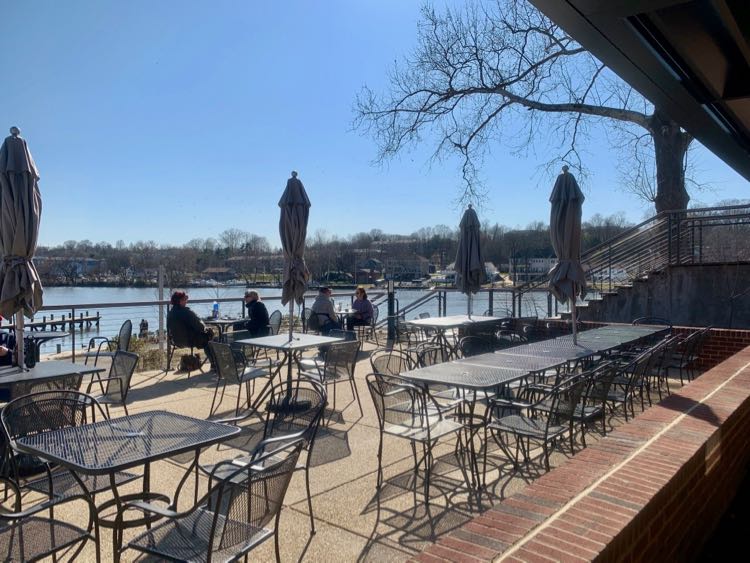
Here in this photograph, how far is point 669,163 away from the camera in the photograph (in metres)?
15.8

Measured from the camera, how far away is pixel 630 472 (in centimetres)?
228

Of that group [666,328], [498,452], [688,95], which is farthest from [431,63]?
[498,452]

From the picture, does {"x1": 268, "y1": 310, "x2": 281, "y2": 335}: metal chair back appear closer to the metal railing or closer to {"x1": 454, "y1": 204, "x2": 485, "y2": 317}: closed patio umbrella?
{"x1": 454, "y1": 204, "x2": 485, "y2": 317}: closed patio umbrella

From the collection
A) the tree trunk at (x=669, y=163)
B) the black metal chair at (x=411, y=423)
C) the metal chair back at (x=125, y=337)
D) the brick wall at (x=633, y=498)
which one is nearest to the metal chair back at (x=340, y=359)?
the black metal chair at (x=411, y=423)

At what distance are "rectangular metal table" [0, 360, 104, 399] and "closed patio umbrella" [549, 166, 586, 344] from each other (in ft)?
16.8

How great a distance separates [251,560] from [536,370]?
276 centimetres

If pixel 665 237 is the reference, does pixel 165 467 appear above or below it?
below

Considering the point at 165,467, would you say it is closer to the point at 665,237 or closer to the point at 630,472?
the point at 630,472

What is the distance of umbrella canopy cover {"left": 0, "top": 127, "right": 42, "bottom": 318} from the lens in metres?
4.54

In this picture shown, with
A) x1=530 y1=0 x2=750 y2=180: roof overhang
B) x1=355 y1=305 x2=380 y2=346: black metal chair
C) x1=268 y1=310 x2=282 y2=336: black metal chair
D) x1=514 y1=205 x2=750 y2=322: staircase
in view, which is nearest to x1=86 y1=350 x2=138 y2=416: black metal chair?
x1=268 y1=310 x2=282 y2=336: black metal chair

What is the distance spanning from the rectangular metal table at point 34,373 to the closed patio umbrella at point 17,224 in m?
0.15

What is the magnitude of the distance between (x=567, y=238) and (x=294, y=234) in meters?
3.33

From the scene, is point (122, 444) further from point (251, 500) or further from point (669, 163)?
point (669, 163)

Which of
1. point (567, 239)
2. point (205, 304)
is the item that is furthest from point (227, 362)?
point (205, 304)
